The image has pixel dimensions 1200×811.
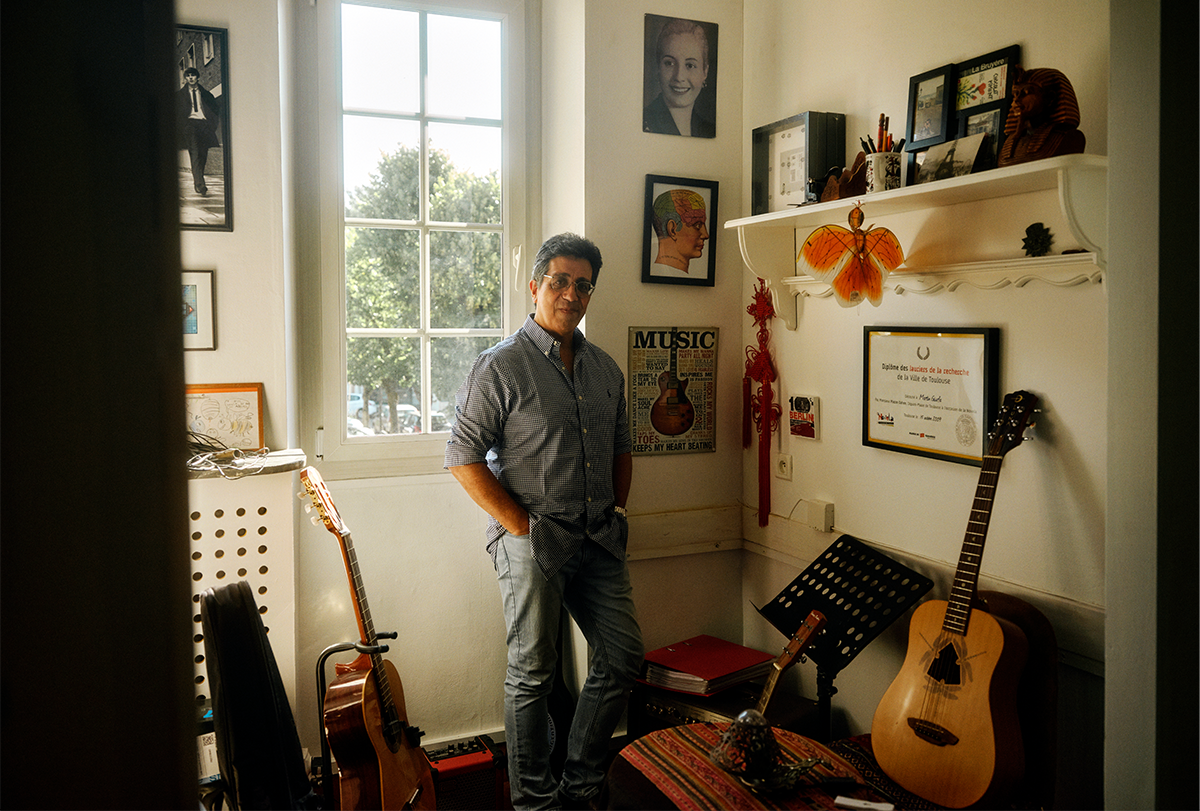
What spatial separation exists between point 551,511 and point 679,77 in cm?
170

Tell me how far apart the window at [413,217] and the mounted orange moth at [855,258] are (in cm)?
127

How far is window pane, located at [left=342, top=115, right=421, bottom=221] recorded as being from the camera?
281cm

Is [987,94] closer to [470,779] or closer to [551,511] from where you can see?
[551,511]

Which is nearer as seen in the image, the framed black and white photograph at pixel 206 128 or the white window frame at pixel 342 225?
the framed black and white photograph at pixel 206 128

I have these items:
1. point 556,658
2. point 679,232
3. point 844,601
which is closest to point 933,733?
point 844,601

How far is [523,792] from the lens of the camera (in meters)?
2.37

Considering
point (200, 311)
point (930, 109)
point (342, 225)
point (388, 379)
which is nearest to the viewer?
point (930, 109)

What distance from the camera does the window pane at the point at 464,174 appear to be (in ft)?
9.64

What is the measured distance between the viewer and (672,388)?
295 cm

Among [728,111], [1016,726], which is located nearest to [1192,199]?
[1016,726]

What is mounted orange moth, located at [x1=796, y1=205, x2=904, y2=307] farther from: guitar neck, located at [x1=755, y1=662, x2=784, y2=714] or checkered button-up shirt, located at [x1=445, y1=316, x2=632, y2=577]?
guitar neck, located at [x1=755, y1=662, x2=784, y2=714]

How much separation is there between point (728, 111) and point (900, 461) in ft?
4.96

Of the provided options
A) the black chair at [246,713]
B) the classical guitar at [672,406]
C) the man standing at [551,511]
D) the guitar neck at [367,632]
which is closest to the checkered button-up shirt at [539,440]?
the man standing at [551,511]

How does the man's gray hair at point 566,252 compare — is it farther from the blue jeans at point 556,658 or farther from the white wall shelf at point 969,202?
the blue jeans at point 556,658
